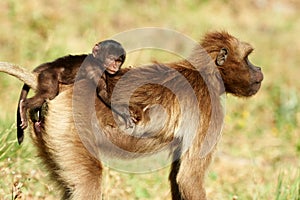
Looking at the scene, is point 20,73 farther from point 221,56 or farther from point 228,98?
point 228,98

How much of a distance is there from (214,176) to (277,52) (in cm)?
743

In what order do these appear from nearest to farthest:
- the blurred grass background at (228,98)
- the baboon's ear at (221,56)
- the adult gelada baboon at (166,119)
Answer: the adult gelada baboon at (166,119) → the baboon's ear at (221,56) → the blurred grass background at (228,98)

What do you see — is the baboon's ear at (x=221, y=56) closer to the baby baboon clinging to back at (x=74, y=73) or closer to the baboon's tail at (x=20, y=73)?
the baby baboon clinging to back at (x=74, y=73)

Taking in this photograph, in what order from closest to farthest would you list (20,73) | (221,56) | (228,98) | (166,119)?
(20,73)
(166,119)
(221,56)
(228,98)

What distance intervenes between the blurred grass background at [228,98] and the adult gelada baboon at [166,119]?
44 cm

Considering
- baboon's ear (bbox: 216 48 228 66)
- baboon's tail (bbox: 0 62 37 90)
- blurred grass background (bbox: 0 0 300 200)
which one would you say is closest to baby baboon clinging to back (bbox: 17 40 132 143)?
baboon's tail (bbox: 0 62 37 90)

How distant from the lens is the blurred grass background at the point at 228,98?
586 cm

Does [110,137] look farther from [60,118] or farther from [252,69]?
[252,69]

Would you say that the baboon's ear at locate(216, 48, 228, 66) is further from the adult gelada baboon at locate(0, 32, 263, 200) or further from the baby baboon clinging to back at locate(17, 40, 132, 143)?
the baby baboon clinging to back at locate(17, 40, 132, 143)

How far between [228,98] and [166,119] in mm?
4367

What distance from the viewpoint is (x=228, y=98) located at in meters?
9.33

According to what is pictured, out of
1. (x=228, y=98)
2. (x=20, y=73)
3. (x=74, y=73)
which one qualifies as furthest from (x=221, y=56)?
(x=228, y=98)

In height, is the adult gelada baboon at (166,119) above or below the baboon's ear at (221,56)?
below

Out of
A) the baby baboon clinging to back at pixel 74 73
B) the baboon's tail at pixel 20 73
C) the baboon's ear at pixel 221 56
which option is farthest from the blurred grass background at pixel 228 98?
the baboon's ear at pixel 221 56
